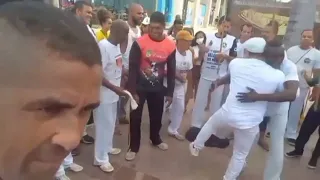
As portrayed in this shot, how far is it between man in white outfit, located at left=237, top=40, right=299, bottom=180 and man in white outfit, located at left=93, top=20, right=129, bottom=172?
101 centimetres

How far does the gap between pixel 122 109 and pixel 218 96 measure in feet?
3.94

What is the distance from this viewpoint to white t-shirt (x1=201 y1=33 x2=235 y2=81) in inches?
149

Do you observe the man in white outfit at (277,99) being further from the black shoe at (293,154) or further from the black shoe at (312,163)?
the black shoe at (293,154)

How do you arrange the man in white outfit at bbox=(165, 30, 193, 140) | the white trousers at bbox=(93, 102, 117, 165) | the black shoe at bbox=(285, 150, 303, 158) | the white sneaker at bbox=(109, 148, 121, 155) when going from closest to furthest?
the white trousers at bbox=(93, 102, 117, 165) → the white sneaker at bbox=(109, 148, 121, 155) → the man in white outfit at bbox=(165, 30, 193, 140) → the black shoe at bbox=(285, 150, 303, 158)

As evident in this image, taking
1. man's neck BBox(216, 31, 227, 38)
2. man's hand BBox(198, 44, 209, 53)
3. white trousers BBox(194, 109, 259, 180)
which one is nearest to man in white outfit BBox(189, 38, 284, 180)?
white trousers BBox(194, 109, 259, 180)

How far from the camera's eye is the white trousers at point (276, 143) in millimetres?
2748

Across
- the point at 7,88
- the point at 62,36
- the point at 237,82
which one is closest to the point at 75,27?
the point at 62,36

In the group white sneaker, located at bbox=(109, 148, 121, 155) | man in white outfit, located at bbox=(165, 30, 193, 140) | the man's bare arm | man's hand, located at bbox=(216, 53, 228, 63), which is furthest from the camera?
man's hand, located at bbox=(216, 53, 228, 63)

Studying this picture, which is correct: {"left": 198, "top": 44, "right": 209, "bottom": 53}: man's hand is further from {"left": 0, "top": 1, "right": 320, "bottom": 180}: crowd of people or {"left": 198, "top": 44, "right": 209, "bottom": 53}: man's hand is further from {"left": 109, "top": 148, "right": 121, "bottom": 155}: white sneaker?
{"left": 109, "top": 148, "right": 121, "bottom": 155}: white sneaker

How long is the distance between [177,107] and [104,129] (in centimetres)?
108

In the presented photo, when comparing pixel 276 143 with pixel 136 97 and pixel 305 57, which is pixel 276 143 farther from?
pixel 305 57

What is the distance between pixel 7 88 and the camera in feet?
1.86

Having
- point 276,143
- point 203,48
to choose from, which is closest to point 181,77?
point 203,48

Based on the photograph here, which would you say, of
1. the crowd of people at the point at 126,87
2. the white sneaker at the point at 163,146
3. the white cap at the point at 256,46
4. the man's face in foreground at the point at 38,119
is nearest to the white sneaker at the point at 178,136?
the crowd of people at the point at 126,87
